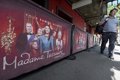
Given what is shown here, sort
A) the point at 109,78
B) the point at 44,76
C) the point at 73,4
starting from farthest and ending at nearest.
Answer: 1. the point at 73,4
2. the point at 109,78
3. the point at 44,76

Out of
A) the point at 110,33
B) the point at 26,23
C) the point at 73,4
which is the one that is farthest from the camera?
the point at 73,4

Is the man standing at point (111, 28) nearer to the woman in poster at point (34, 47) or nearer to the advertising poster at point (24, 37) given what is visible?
the advertising poster at point (24, 37)

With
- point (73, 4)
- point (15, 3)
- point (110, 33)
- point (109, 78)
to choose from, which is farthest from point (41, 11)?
point (73, 4)

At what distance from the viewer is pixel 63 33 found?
6.55 metres

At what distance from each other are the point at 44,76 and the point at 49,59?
2.87ft

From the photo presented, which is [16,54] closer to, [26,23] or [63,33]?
[26,23]

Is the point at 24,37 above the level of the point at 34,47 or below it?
above

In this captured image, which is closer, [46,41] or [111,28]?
[46,41]

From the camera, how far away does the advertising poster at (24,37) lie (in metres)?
3.28

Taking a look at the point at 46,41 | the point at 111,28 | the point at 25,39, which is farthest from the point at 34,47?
the point at 111,28

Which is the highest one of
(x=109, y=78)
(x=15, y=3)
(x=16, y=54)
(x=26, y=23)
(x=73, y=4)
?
(x=73, y=4)

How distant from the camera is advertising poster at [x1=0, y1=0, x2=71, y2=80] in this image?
129 inches

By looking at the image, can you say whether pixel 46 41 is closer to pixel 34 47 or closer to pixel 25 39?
pixel 34 47

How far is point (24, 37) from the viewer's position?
3.82 metres
